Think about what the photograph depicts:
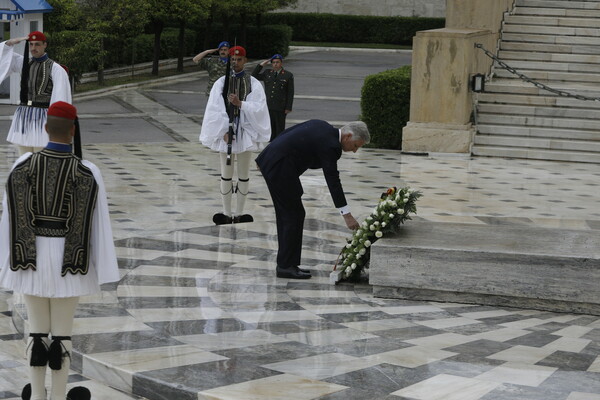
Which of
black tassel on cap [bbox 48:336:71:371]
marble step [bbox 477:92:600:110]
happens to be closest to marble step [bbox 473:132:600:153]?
marble step [bbox 477:92:600:110]

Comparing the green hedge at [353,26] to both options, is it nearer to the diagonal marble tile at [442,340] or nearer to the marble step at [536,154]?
the marble step at [536,154]

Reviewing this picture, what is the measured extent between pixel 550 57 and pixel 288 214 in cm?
1320

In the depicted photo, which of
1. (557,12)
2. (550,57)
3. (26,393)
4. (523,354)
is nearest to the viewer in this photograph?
(26,393)

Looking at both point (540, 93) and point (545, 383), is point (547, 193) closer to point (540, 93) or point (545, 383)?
point (540, 93)

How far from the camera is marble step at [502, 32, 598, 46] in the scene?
21.3 meters

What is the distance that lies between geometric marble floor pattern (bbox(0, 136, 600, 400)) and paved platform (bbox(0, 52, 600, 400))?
0.5 inches

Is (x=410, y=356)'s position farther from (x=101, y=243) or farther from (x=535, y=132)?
(x=535, y=132)

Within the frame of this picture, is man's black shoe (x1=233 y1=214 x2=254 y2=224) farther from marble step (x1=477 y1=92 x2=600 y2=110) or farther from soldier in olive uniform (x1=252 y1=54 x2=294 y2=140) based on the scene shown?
marble step (x1=477 y1=92 x2=600 y2=110)

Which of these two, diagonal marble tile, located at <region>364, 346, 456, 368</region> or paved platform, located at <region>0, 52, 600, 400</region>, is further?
diagonal marble tile, located at <region>364, 346, 456, 368</region>

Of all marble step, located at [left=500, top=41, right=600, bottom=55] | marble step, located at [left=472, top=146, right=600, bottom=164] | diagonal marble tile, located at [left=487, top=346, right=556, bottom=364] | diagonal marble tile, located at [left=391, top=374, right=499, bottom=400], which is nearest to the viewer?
diagonal marble tile, located at [left=391, top=374, right=499, bottom=400]

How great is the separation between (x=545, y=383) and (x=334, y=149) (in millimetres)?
3040

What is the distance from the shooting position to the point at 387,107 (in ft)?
62.1

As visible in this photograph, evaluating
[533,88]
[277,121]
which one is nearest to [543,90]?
[533,88]

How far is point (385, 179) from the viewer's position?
616 inches
